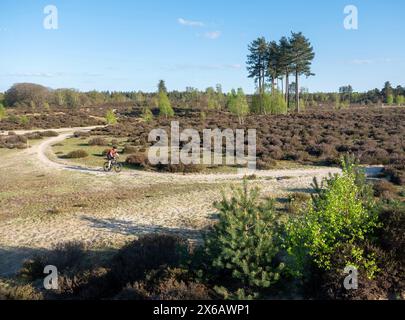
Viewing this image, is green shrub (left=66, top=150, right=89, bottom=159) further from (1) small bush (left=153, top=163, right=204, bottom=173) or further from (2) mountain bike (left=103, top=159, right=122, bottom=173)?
(1) small bush (left=153, top=163, right=204, bottom=173)

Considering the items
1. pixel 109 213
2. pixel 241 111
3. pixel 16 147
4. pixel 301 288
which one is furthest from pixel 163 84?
pixel 301 288

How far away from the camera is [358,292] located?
290 inches

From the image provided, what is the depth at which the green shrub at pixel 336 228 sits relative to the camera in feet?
24.6

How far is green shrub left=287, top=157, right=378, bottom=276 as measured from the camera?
7500mm

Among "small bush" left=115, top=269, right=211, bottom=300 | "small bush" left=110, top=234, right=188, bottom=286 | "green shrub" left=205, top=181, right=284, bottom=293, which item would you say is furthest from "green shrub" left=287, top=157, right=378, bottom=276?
"small bush" left=110, top=234, right=188, bottom=286

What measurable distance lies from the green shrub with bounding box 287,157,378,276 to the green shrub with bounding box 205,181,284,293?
23.9 inches

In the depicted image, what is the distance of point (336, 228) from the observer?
297 inches

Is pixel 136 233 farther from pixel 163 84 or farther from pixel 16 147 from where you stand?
pixel 163 84

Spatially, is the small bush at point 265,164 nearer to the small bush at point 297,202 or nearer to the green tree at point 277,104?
the small bush at point 297,202

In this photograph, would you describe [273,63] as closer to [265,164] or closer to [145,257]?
[265,164]

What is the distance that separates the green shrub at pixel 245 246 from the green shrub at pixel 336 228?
61cm

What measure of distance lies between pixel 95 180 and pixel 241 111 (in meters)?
35.7

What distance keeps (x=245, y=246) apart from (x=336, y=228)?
1.97m
